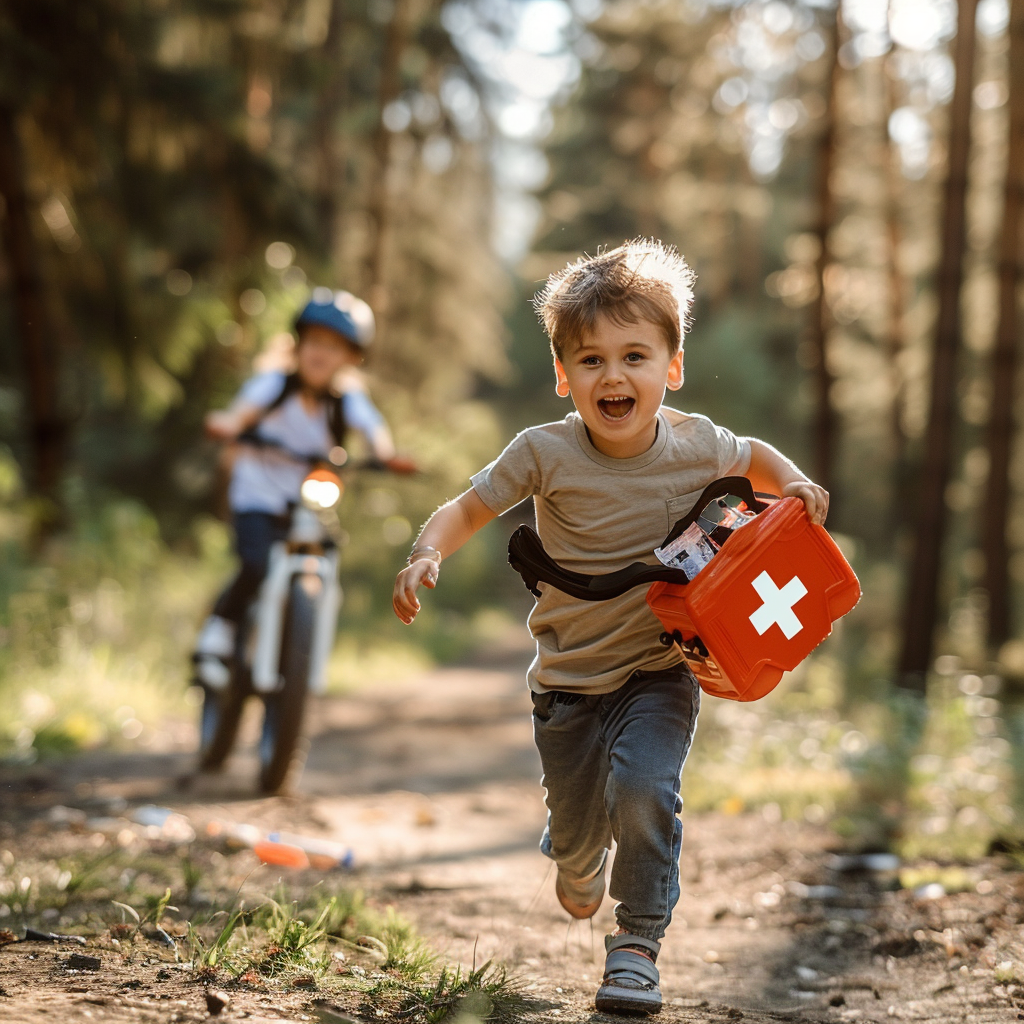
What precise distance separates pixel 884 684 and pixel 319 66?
9543mm

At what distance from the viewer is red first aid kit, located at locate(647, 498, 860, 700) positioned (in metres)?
3.02

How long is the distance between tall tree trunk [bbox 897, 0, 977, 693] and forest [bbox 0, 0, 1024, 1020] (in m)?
0.04

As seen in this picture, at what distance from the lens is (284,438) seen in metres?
6.08

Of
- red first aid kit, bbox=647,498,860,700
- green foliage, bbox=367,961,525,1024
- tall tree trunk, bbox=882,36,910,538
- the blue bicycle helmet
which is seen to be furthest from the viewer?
tall tree trunk, bbox=882,36,910,538

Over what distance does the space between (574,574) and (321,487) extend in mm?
2817

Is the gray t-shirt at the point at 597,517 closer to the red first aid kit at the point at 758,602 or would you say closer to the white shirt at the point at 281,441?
the red first aid kit at the point at 758,602

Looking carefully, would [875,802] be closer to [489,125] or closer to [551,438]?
[551,438]

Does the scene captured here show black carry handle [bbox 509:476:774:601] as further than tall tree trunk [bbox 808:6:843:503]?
No

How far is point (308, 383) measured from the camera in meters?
6.08

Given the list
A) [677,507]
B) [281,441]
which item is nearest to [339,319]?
[281,441]

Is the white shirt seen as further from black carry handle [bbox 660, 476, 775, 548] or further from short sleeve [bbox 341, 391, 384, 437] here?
black carry handle [bbox 660, 476, 775, 548]

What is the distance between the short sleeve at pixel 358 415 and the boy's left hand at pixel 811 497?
3300mm

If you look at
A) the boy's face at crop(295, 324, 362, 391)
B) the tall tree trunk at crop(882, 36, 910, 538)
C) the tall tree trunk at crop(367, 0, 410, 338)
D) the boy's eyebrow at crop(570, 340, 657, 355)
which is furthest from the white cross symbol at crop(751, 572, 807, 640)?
the tall tree trunk at crop(882, 36, 910, 538)

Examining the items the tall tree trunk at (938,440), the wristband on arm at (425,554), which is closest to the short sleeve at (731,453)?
the wristband on arm at (425,554)
